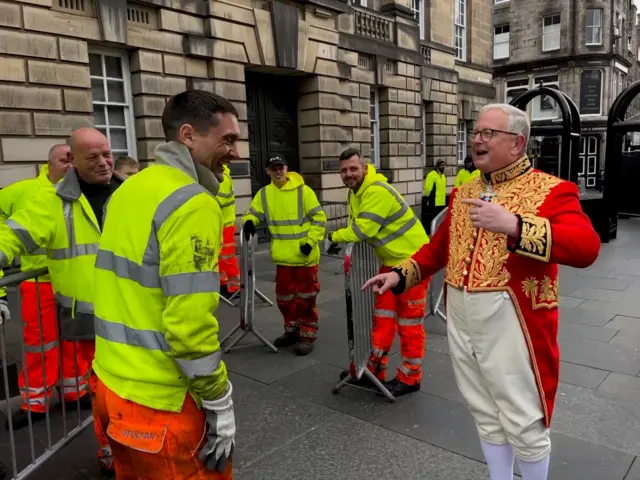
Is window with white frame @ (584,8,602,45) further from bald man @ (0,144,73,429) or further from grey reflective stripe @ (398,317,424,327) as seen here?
bald man @ (0,144,73,429)

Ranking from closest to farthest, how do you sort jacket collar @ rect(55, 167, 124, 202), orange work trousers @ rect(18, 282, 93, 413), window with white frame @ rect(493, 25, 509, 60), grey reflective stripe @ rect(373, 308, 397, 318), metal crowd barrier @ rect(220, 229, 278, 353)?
jacket collar @ rect(55, 167, 124, 202)
orange work trousers @ rect(18, 282, 93, 413)
grey reflective stripe @ rect(373, 308, 397, 318)
metal crowd barrier @ rect(220, 229, 278, 353)
window with white frame @ rect(493, 25, 509, 60)

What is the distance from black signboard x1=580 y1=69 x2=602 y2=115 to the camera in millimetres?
33213

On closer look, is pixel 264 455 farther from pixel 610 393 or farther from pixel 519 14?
pixel 519 14

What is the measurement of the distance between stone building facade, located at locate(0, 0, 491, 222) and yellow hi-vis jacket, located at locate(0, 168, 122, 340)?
6.03 meters

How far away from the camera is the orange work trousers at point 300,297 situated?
17.2ft

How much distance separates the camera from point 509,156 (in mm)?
2400

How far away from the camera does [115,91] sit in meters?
9.80

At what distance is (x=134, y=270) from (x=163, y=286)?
0.14 meters

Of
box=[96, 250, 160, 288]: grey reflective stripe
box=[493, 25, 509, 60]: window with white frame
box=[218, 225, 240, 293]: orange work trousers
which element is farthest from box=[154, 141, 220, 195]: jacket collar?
box=[493, 25, 509, 60]: window with white frame

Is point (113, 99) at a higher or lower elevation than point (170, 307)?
higher

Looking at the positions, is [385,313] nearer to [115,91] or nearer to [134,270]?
[134,270]

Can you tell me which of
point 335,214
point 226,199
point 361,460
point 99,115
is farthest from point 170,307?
point 335,214

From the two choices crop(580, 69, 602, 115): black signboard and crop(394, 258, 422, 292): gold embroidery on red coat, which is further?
crop(580, 69, 602, 115): black signboard

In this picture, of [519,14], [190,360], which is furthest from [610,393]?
[519,14]
